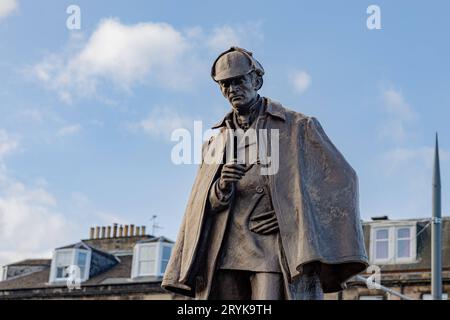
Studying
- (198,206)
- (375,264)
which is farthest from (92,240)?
(198,206)

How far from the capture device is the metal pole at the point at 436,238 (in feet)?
75.4

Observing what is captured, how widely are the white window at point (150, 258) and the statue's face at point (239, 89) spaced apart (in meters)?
44.0

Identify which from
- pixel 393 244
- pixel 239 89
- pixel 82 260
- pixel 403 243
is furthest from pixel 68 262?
pixel 239 89

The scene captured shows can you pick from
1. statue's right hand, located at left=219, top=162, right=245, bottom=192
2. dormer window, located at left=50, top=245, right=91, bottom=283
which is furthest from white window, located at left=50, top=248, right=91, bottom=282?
statue's right hand, located at left=219, top=162, right=245, bottom=192

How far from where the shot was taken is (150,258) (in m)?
51.9

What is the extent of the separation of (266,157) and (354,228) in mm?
885

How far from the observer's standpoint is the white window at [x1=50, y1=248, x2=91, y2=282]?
53688mm

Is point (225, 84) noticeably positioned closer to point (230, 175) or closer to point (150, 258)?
point (230, 175)

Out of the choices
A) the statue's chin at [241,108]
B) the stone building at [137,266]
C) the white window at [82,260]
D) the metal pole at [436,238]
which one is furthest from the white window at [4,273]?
the statue's chin at [241,108]

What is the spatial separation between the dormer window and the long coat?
46.6m

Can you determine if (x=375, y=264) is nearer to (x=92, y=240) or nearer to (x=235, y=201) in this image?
(x=92, y=240)

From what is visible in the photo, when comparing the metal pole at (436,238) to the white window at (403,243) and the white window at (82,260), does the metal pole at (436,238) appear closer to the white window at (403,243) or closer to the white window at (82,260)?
the white window at (403,243)

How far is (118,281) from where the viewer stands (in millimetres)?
52625
